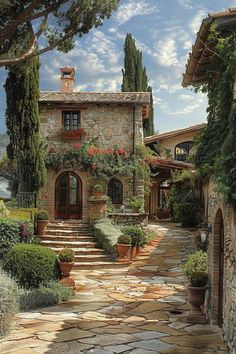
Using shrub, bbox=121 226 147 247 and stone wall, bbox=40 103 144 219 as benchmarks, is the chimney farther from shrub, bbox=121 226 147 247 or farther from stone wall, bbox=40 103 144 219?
shrub, bbox=121 226 147 247

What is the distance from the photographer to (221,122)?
7938 millimetres

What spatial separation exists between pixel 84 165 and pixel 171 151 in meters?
8.70

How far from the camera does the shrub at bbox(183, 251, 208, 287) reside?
8500 millimetres

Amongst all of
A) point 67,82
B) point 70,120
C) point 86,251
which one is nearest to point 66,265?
point 86,251

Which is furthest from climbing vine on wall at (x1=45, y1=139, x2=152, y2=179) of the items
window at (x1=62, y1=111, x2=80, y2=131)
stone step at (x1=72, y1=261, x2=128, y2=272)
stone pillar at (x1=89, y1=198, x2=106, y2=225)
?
stone step at (x1=72, y1=261, x2=128, y2=272)

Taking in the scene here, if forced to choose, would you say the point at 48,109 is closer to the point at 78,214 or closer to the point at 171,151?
the point at 78,214

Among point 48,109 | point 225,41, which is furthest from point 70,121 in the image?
point 225,41

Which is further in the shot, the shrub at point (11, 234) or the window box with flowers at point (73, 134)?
the window box with flowers at point (73, 134)

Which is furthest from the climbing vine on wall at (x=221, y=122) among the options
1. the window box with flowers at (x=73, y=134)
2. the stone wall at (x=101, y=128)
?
the window box with flowers at (x=73, y=134)

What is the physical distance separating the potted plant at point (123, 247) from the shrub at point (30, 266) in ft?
15.5

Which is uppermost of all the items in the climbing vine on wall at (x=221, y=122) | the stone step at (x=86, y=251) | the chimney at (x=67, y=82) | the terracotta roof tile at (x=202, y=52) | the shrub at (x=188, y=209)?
the chimney at (x=67, y=82)

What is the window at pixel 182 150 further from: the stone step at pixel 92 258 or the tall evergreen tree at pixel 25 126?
the stone step at pixel 92 258

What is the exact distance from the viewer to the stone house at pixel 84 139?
20.7m

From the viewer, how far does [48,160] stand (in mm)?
20453
